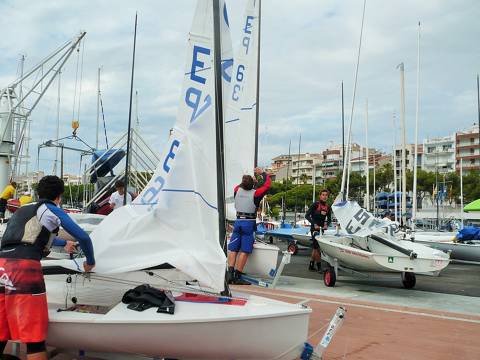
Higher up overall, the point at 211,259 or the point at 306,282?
the point at 211,259

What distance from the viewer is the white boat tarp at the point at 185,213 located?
388 cm

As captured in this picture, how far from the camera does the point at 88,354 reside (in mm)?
3973

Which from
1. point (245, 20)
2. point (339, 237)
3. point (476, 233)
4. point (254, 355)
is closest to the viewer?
point (254, 355)

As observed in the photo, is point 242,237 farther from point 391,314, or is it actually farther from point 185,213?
point 185,213

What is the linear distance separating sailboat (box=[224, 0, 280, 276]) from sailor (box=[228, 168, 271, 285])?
25 cm

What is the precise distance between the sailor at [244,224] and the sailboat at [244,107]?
25cm

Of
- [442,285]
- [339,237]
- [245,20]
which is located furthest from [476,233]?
[245,20]

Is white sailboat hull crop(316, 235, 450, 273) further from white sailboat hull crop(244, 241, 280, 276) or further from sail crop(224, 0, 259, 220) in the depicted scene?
sail crop(224, 0, 259, 220)

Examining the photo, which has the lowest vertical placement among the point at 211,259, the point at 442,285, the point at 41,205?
the point at 442,285

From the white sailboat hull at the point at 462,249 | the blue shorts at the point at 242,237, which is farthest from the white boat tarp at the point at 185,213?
the white sailboat hull at the point at 462,249

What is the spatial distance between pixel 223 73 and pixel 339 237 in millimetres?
5060

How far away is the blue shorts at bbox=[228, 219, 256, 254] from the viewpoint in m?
7.12

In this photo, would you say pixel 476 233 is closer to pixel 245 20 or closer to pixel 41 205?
pixel 245 20

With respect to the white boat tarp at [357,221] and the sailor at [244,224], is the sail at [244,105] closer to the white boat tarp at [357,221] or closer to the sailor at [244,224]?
the sailor at [244,224]
